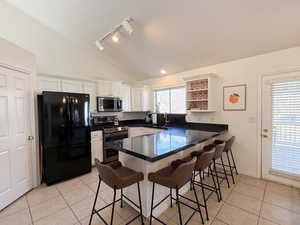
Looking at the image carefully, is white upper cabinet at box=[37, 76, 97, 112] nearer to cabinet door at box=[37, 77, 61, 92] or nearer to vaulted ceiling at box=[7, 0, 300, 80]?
cabinet door at box=[37, 77, 61, 92]

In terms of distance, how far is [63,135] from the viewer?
295 centimetres

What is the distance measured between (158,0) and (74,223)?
328 cm

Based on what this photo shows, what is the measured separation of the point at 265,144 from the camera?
9.44 ft

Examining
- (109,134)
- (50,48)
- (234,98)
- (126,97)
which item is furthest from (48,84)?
(234,98)

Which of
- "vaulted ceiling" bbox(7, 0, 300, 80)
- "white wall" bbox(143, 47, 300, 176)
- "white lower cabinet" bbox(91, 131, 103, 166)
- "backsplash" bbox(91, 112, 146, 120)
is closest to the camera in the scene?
"vaulted ceiling" bbox(7, 0, 300, 80)

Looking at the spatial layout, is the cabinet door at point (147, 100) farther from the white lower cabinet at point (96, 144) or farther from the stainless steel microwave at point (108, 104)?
the white lower cabinet at point (96, 144)

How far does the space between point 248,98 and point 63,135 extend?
12.4 ft

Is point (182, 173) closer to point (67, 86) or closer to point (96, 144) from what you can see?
point (96, 144)

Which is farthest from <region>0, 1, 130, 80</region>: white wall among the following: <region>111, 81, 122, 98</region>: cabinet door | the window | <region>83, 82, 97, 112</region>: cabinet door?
the window

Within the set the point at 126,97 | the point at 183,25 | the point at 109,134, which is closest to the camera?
the point at 183,25

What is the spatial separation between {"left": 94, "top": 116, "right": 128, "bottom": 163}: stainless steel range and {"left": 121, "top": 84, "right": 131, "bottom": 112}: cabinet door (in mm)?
604

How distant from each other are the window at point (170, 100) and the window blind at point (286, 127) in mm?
2089

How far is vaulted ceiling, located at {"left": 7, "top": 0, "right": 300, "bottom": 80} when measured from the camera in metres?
2.14

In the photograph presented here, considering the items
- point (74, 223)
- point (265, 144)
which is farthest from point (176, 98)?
point (74, 223)
